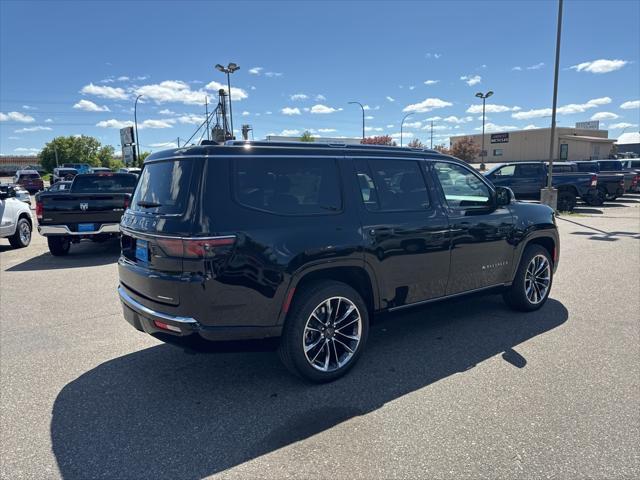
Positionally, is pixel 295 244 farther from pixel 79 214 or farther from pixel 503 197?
pixel 79 214

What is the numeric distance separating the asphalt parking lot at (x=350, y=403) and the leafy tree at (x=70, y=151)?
111 m

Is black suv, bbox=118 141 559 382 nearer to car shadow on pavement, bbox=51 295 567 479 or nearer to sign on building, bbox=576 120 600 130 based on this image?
car shadow on pavement, bbox=51 295 567 479

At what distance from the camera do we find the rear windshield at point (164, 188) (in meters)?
3.11

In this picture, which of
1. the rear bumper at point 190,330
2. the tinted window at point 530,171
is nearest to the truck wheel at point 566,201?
the tinted window at point 530,171

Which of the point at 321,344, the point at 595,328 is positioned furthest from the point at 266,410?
the point at 595,328

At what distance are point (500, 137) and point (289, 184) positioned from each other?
268ft

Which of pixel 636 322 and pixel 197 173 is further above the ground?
pixel 197 173

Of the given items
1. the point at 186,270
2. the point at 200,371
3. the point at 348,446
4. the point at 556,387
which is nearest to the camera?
the point at 348,446

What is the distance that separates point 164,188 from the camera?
334 centimetres

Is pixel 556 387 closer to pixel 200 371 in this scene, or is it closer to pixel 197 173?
pixel 200 371

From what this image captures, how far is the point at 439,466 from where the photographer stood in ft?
8.36

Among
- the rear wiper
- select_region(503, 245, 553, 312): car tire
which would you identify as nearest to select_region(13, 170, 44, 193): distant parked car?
the rear wiper

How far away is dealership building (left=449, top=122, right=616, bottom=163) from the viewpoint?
217 ft

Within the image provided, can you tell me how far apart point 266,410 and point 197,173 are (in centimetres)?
178
